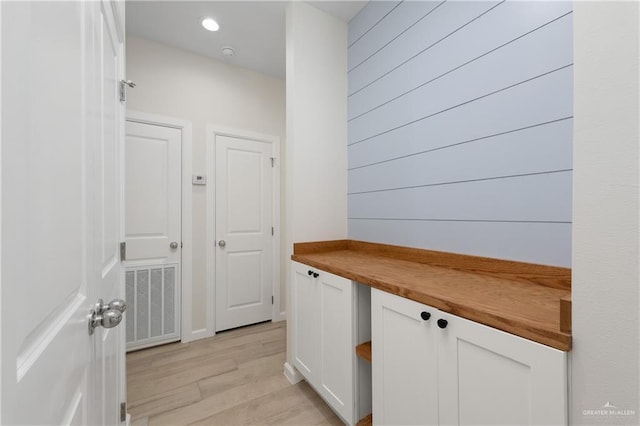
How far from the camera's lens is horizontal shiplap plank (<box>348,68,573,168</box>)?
1.03 metres

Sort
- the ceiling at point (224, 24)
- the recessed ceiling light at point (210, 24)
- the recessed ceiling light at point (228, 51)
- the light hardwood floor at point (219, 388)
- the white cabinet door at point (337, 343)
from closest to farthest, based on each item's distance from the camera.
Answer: the white cabinet door at point (337, 343), the light hardwood floor at point (219, 388), the ceiling at point (224, 24), the recessed ceiling light at point (210, 24), the recessed ceiling light at point (228, 51)

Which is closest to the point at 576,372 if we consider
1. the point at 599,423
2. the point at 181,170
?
the point at 599,423

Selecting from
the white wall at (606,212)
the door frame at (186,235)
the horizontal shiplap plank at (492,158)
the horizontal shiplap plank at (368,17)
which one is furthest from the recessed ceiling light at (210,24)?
the white wall at (606,212)

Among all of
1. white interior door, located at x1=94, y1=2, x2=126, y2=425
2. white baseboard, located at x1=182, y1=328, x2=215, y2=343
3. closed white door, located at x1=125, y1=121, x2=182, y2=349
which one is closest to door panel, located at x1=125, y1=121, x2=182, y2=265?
closed white door, located at x1=125, y1=121, x2=182, y2=349

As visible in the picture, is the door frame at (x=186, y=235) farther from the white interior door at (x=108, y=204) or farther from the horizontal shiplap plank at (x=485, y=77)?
the horizontal shiplap plank at (x=485, y=77)

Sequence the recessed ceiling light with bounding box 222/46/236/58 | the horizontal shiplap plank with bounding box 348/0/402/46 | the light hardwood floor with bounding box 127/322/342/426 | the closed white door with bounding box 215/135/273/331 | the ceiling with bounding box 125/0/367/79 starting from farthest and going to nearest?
1. the closed white door with bounding box 215/135/273/331
2. the recessed ceiling light with bounding box 222/46/236/58
3. the ceiling with bounding box 125/0/367/79
4. the horizontal shiplap plank with bounding box 348/0/402/46
5. the light hardwood floor with bounding box 127/322/342/426

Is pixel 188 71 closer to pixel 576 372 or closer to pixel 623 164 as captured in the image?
pixel 623 164

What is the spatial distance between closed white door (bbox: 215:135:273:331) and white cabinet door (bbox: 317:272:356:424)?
1526 mm

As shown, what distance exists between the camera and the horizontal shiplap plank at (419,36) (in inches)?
53.0

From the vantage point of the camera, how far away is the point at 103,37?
896 millimetres

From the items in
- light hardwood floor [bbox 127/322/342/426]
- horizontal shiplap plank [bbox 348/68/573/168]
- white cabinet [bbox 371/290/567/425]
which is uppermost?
horizontal shiplap plank [bbox 348/68/573/168]

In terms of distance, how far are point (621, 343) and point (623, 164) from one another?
0.37 m

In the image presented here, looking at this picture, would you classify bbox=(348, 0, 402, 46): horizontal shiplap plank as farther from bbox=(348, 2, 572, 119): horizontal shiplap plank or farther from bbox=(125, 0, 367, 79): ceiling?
bbox=(348, 2, 572, 119): horizontal shiplap plank

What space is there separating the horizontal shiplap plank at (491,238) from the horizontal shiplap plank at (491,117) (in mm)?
447
